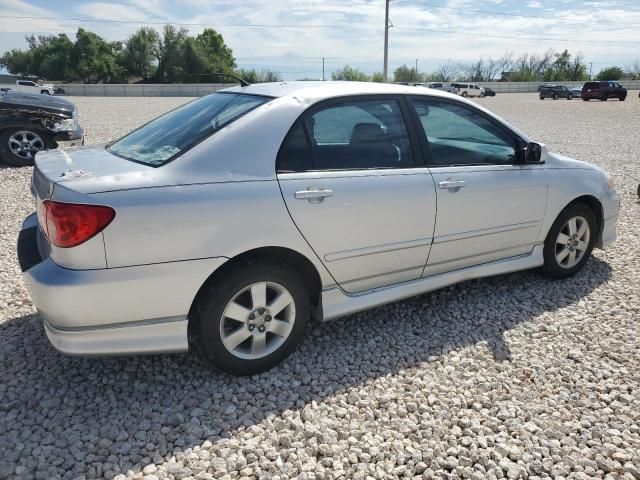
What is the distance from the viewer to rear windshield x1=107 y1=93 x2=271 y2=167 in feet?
9.41

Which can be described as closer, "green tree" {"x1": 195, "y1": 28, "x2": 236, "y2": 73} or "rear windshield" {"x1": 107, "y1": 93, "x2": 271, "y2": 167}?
"rear windshield" {"x1": 107, "y1": 93, "x2": 271, "y2": 167}

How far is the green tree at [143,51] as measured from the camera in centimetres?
7394

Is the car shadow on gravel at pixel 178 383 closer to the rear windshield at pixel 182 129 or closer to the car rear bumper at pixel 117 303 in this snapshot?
the car rear bumper at pixel 117 303

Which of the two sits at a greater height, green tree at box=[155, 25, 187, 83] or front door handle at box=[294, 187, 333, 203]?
green tree at box=[155, 25, 187, 83]

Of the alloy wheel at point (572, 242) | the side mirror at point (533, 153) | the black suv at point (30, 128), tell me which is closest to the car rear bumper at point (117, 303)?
the side mirror at point (533, 153)

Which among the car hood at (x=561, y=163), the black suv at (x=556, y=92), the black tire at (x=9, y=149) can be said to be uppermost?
the black suv at (x=556, y=92)

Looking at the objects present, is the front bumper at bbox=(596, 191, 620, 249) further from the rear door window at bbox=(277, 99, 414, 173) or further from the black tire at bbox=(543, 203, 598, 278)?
the rear door window at bbox=(277, 99, 414, 173)

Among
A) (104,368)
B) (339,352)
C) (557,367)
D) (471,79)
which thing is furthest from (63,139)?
(471,79)

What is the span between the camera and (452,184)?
3.44 meters

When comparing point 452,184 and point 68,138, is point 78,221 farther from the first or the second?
point 68,138

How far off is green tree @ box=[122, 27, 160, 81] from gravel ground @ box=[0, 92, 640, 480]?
7836cm

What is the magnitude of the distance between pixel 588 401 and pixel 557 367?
13.3 inches

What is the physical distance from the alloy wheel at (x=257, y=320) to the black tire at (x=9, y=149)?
724cm

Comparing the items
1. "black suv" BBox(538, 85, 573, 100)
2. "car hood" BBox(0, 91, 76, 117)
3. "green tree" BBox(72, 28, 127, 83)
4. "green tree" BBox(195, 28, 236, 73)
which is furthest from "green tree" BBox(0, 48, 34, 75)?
"car hood" BBox(0, 91, 76, 117)
